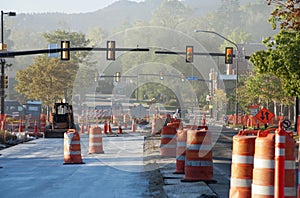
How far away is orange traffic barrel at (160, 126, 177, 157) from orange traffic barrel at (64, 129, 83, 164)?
2679mm

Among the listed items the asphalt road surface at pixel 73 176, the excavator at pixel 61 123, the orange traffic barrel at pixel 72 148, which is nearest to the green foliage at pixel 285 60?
the excavator at pixel 61 123

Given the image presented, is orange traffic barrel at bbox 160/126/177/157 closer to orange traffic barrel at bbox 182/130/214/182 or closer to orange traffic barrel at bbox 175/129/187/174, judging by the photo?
orange traffic barrel at bbox 175/129/187/174

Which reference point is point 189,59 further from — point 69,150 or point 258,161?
point 258,161

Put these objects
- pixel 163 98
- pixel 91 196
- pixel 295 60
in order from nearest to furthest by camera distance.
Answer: pixel 91 196
pixel 295 60
pixel 163 98

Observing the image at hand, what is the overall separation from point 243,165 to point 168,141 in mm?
12415

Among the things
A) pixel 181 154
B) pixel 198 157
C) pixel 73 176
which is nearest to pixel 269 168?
pixel 198 157

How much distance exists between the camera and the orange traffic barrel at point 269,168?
9.81m

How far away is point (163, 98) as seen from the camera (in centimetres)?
15875

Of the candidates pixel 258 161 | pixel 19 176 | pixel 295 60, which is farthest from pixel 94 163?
pixel 295 60

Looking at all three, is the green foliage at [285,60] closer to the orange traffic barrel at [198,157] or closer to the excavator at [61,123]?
the excavator at [61,123]

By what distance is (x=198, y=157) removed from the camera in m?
16.3

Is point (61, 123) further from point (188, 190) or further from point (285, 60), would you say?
point (188, 190)

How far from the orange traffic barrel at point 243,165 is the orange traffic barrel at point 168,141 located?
11.6 metres

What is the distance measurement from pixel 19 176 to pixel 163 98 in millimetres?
139718
